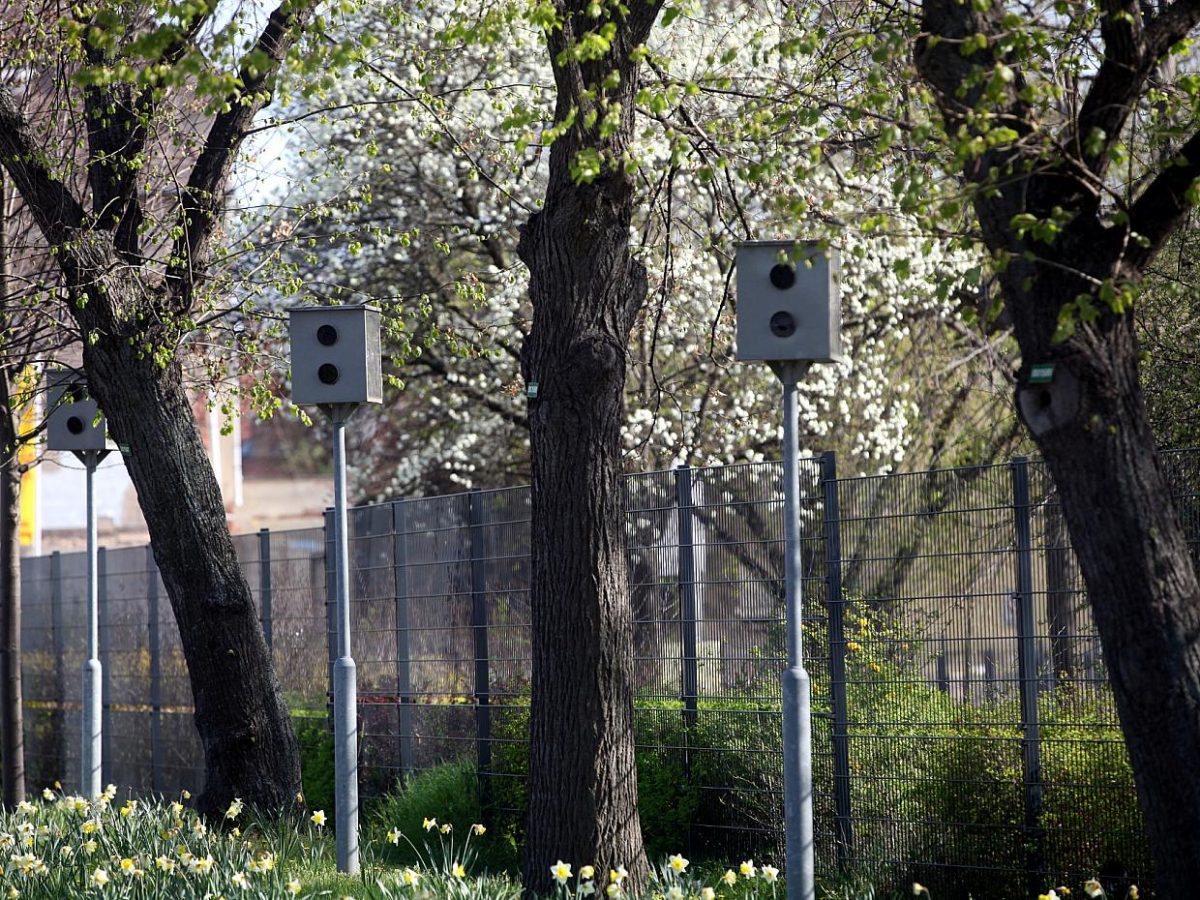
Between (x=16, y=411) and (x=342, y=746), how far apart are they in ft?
21.6

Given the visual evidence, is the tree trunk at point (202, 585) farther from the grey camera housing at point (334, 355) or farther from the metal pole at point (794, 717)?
the metal pole at point (794, 717)

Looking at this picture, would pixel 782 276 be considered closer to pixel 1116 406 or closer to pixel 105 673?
pixel 1116 406

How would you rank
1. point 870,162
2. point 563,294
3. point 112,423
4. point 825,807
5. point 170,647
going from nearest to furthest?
point 870,162
point 563,294
point 825,807
point 112,423
point 170,647

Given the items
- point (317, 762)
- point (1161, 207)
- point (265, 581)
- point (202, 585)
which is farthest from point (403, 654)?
point (1161, 207)

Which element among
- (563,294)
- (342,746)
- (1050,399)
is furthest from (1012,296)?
(342,746)

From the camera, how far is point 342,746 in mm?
8672

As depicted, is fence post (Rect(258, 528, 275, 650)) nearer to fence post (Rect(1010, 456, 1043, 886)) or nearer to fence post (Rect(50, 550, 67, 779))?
fence post (Rect(50, 550, 67, 779))

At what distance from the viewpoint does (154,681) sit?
49.7 ft

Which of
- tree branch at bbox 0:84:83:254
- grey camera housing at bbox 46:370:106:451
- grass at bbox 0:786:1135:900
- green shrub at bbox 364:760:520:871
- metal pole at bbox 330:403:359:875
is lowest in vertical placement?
green shrub at bbox 364:760:520:871

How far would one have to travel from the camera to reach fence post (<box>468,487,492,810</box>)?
1098cm

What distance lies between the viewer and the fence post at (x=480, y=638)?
10984mm

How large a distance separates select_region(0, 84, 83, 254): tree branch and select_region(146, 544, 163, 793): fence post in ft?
17.1

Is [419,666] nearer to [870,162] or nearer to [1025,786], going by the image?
[1025,786]

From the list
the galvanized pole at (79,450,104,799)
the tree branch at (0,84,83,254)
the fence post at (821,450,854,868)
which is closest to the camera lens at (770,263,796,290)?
the fence post at (821,450,854,868)
